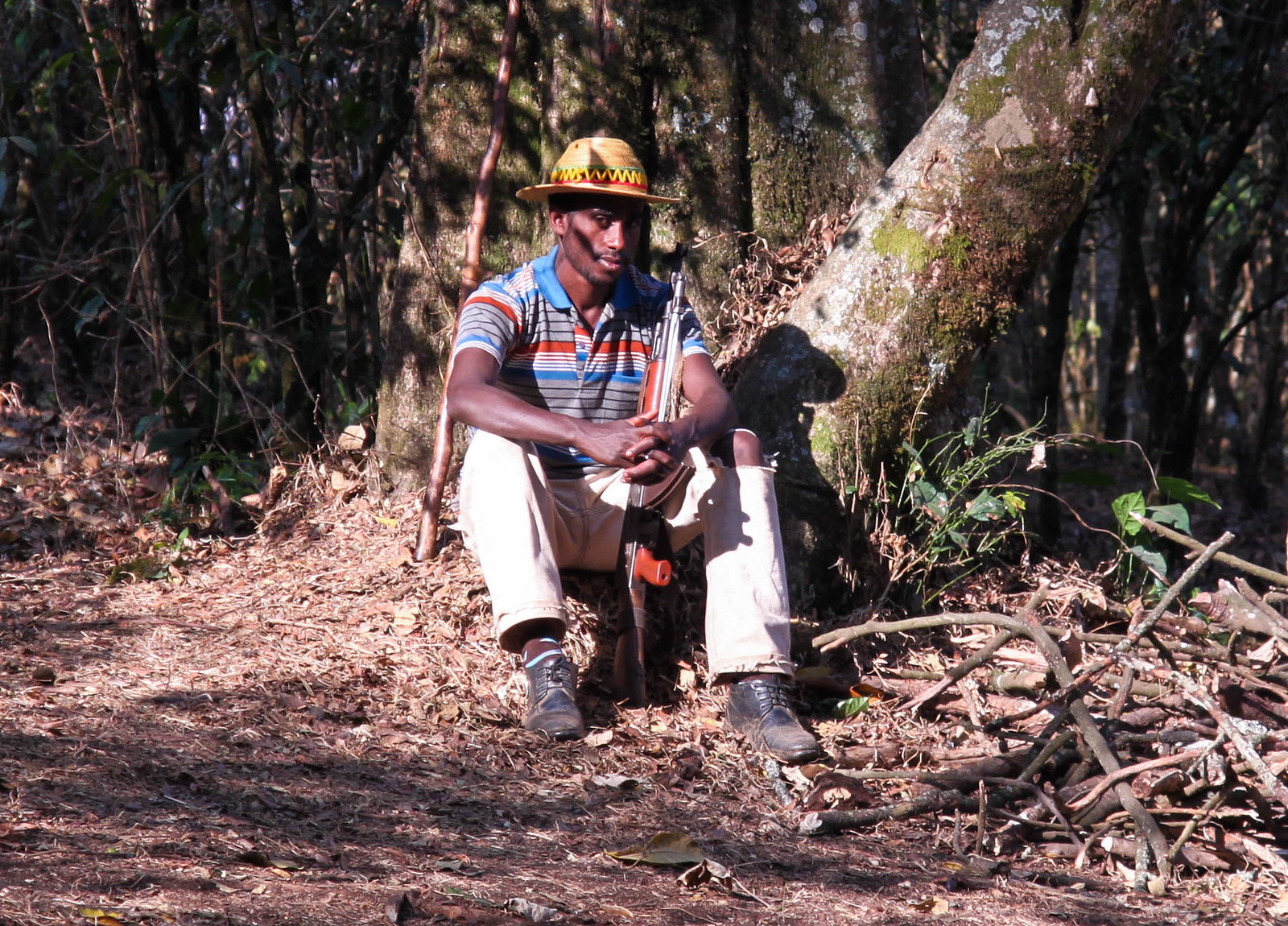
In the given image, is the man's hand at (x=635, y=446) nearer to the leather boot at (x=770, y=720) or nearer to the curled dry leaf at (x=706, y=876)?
the leather boot at (x=770, y=720)

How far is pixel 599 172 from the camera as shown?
386 centimetres

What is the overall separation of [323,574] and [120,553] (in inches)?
35.2

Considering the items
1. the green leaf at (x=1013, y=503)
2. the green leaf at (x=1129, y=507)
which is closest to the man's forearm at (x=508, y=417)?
the green leaf at (x=1013, y=503)

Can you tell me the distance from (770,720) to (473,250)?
2.05 m

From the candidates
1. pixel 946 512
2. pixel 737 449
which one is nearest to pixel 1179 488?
pixel 946 512

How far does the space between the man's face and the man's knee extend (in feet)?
1.98

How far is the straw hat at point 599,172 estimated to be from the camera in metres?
3.85

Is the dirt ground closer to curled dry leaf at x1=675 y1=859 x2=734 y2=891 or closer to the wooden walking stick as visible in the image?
curled dry leaf at x1=675 y1=859 x2=734 y2=891

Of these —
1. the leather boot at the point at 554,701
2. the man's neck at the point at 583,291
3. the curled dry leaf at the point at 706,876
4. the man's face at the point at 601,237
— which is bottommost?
the curled dry leaf at the point at 706,876

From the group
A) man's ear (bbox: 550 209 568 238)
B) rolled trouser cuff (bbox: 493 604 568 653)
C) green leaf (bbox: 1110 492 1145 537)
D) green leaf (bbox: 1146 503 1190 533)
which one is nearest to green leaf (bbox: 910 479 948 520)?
green leaf (bbox: 1110 492 1145 537)

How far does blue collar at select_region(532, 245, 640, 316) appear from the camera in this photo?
394cm

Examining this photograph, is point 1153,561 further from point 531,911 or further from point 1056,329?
point 1056,329

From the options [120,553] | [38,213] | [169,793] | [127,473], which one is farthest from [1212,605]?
[38,213]

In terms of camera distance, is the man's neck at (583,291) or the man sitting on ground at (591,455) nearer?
the man sitting on ground at (591,455)
